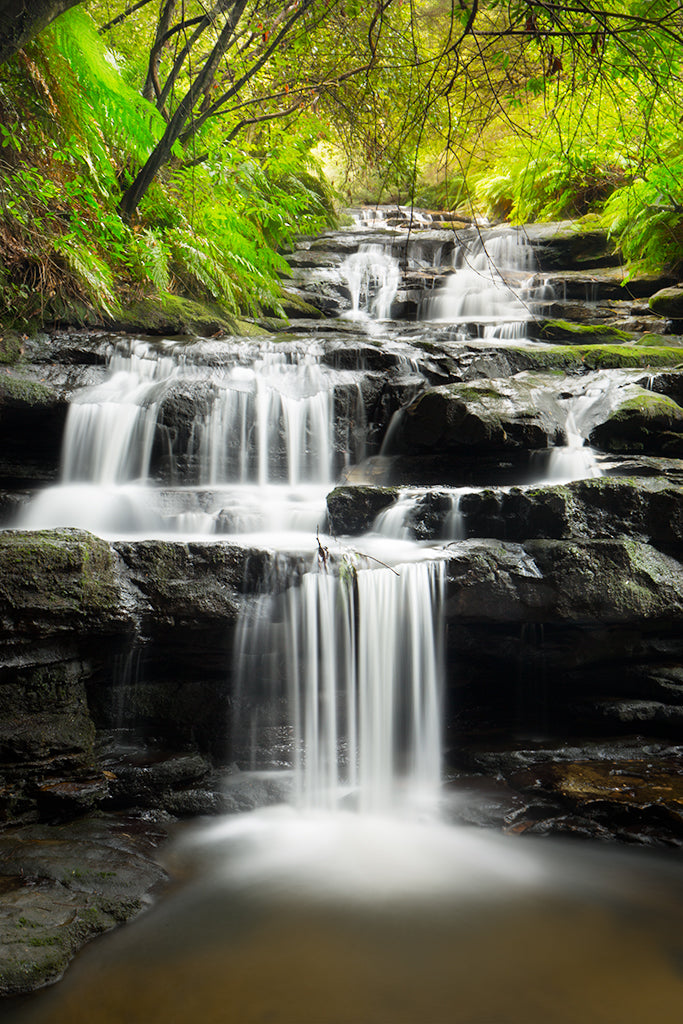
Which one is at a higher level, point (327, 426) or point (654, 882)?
point (327, 426)

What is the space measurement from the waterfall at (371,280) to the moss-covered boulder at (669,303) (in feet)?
13.5

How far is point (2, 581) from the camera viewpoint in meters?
3.45

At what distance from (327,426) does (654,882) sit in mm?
4692

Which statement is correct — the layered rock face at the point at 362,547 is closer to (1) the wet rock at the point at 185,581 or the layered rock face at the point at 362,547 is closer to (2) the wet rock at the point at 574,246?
(1) the wet rock at the point at 185,581

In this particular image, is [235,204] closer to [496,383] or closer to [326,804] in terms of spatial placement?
[496,383]

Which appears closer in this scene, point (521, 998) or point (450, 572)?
point (521, 998)

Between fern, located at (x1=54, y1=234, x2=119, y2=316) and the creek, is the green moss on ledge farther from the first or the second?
fern, located at (x1=54, y1=234, x2=119, y2=316)

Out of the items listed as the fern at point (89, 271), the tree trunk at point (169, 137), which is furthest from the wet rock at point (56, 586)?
the tree trunk at point (169, 137)

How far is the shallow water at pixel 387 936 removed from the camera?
7.72 feet

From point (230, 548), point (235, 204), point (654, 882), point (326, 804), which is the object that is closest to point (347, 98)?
point (235, 204)

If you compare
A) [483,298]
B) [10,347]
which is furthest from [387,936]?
[483,298]

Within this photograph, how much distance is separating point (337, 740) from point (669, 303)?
27.0 feet

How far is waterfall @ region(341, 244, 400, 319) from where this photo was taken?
1155 cm

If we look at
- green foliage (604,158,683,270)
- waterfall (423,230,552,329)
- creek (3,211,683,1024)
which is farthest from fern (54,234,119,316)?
green foliage (604,158,683,270)
